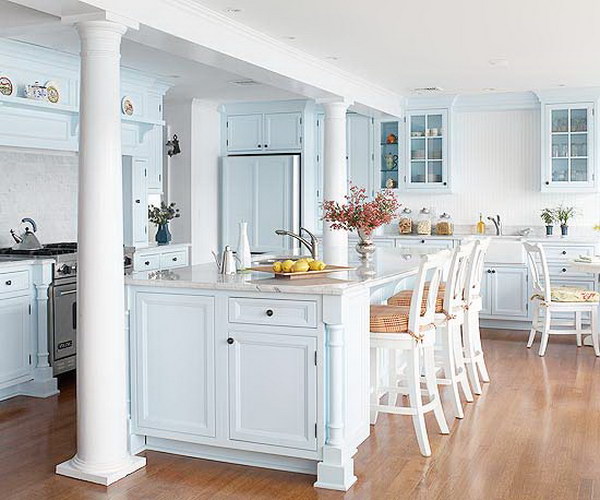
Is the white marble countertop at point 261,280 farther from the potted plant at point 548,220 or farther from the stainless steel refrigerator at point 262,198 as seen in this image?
the stainless steel refrigerator at point 262,198

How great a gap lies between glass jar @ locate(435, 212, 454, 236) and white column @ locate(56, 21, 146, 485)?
5.50 metres

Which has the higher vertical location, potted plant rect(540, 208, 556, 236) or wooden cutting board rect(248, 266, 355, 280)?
potted plant rect(540, 208, 556, 236)

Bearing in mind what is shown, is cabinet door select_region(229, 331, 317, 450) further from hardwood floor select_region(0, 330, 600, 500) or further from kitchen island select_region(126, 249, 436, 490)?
hardwood floor select_region(0, 330, 600, 500)

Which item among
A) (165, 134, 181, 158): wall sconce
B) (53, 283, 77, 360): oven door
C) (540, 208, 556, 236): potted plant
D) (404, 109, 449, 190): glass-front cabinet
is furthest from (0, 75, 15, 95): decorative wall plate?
(540, 208, 556, 236): potted plant

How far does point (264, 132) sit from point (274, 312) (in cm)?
562

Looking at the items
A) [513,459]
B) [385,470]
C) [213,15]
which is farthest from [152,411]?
[213,15]

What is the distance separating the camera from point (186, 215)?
358 inches

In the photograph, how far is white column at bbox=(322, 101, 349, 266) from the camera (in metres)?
7.31

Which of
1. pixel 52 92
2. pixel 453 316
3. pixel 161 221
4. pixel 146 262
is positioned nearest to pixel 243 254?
pixel 453 316

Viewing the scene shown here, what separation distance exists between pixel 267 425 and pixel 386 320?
2.89ft

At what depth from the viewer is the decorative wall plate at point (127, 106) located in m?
7.00

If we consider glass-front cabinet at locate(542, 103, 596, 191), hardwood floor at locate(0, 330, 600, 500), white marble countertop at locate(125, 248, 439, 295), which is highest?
glass-front cabinet at locate(542, 103, 596, 191)

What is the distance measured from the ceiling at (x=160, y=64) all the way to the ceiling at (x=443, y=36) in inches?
38.7

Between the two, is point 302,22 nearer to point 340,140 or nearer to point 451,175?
point 340,140
